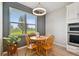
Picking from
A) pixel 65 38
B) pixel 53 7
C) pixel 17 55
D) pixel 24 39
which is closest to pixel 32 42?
pixel 24 39

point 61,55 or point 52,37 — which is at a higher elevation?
point 52,37

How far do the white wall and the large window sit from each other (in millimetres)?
280

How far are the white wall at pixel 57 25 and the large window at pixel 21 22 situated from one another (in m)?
0.28

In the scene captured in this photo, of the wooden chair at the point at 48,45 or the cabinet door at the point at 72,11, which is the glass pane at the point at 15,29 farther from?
the cabinet door at the point at 72,11

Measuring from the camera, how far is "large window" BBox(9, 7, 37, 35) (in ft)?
5.31

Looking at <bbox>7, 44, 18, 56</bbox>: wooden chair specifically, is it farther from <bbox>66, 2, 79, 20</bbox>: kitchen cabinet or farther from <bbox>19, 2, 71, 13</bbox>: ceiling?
<bbox>66, 2, 79, 20</bbox>: kitchen cabinet

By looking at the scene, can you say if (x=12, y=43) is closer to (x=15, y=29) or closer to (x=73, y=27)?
(x=15, y=29)

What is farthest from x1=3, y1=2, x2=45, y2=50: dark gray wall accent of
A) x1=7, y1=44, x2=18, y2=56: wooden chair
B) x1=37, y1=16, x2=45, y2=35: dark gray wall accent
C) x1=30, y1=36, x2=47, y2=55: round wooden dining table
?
x1=30, y1=36, x2=47, y2=55: round wooden dining table

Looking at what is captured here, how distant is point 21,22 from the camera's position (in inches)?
66.2

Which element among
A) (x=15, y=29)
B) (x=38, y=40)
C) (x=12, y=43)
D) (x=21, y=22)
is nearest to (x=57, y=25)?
(x=38, y=40)

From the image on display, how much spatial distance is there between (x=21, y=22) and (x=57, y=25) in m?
0.67

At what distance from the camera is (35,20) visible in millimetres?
1758

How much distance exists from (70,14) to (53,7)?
0.37 metres

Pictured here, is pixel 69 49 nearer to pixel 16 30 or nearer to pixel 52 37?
pixel 52 37
